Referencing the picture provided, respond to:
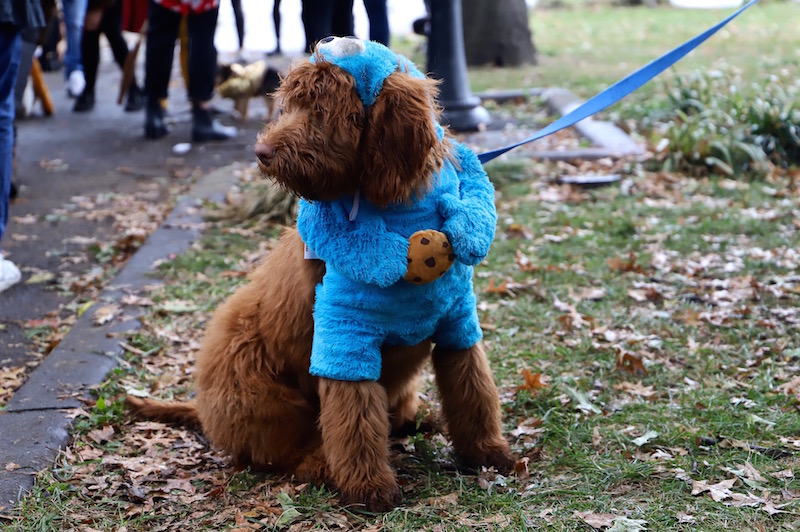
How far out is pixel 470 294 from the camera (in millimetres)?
3064

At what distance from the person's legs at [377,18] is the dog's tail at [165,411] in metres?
3.74

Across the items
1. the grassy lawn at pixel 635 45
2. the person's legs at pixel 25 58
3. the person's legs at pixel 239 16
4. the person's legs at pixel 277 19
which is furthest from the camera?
the grassy lawn at pixel 635 45

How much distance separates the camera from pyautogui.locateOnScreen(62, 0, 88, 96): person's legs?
10.5 m

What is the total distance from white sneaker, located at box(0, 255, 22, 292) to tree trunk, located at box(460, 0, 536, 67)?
30.1 ft

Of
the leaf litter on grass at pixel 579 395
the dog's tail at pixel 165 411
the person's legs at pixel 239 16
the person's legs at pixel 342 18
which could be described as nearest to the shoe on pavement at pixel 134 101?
the person's legs at pixel 239 16

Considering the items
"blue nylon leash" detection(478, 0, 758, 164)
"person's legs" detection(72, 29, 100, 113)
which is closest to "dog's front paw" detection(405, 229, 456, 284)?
"blue nylon leash" detection(478, 0, 758, 164)

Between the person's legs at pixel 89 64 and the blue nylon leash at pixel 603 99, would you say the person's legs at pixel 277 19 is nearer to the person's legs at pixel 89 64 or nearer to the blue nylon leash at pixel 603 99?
the person's legs at pixel 89 64

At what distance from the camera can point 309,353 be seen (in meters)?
3.01

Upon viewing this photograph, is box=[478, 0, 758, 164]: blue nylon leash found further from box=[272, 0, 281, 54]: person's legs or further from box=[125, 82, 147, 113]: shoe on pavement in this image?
box=[125, 82, 147, 113]: shoe on pavement

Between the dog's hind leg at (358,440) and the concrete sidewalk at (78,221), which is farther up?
the dog's hind leg at (358,440)

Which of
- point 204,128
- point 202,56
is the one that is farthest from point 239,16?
point 202,56

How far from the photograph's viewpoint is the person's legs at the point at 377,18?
6.45 m

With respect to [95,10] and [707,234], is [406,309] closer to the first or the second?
[707,234]

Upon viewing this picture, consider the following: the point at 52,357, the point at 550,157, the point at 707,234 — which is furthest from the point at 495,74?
the point at 52,357
